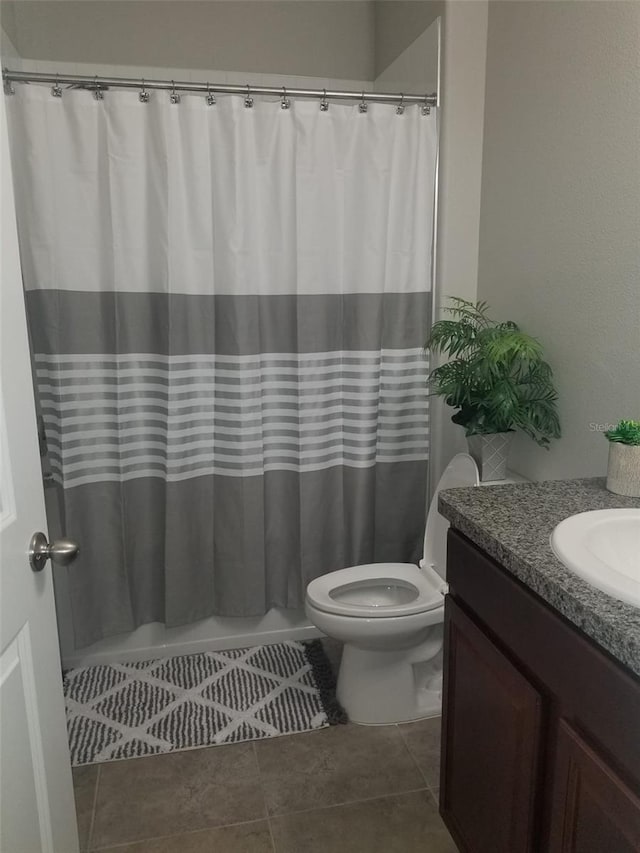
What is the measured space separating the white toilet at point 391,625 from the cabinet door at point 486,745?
0.49 meters

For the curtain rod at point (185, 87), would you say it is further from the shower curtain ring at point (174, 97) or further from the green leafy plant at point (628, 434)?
the green leafy plant at point (628, 434)

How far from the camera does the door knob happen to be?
1058 mm

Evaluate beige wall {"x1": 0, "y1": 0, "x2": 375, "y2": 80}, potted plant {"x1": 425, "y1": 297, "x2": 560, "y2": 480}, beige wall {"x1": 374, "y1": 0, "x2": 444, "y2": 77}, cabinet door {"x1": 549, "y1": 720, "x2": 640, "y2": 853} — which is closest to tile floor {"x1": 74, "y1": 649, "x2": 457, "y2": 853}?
cabinet door {"x1": 549, "y1": 720, "x2": 640, "y2": 853}

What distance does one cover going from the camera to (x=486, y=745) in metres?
1.18

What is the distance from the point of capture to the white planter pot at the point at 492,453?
1.89 metres

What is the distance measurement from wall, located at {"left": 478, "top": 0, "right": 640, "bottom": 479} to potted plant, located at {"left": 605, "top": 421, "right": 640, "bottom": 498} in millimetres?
198

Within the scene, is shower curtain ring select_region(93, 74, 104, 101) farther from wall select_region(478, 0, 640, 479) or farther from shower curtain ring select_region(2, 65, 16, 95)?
wall select_region(478, 0, 640, 479)

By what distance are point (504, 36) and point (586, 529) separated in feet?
5.36

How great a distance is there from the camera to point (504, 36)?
196cm

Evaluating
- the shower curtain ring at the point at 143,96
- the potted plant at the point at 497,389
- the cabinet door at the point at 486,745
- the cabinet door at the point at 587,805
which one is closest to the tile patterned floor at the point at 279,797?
the cabinet door at the point at 486,745

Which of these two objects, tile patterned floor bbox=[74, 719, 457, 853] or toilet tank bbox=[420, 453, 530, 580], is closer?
tile patterned floor bbox=[74, 719, 457, 853]

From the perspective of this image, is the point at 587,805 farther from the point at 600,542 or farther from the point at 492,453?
the point at 492,453

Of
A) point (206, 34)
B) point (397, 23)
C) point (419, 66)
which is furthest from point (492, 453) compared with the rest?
point (206, 34)

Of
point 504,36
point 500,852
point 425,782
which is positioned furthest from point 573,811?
point 504,36
